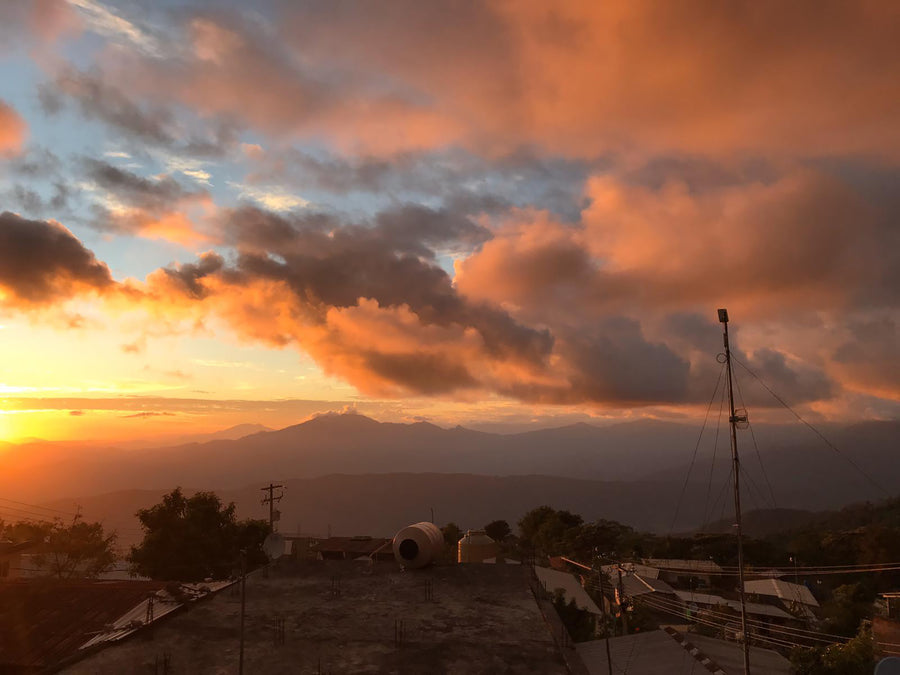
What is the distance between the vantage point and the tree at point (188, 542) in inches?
2653

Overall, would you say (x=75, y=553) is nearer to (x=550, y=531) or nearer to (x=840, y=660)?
(x=550, y=531)

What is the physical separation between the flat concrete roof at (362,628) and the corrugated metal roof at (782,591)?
5613 cm

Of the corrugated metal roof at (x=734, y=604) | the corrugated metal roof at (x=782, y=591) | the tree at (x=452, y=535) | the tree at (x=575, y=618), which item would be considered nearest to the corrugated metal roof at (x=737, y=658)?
the tree at (x=575, y=618)

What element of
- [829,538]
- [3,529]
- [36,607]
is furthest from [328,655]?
[829,538]

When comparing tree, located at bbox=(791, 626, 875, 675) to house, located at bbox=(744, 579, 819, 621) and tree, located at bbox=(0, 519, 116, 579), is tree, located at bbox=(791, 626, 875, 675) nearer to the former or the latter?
house, located at bbox=(744, 579, 819, 621)

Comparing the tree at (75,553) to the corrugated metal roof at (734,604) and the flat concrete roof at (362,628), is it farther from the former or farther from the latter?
the corrugated metal roof at (734,604)

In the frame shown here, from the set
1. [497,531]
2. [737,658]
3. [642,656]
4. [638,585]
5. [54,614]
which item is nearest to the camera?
[54,614]

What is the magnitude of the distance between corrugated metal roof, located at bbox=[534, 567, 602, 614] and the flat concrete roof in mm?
27613

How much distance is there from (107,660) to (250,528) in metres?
56.2

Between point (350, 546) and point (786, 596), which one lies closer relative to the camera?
point (786, 596)

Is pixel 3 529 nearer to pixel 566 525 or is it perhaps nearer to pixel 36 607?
pixel 36 607

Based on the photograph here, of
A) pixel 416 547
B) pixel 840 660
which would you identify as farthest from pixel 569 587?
pixel 416 547

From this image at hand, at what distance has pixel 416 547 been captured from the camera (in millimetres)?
34625

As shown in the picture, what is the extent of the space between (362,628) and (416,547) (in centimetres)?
839
